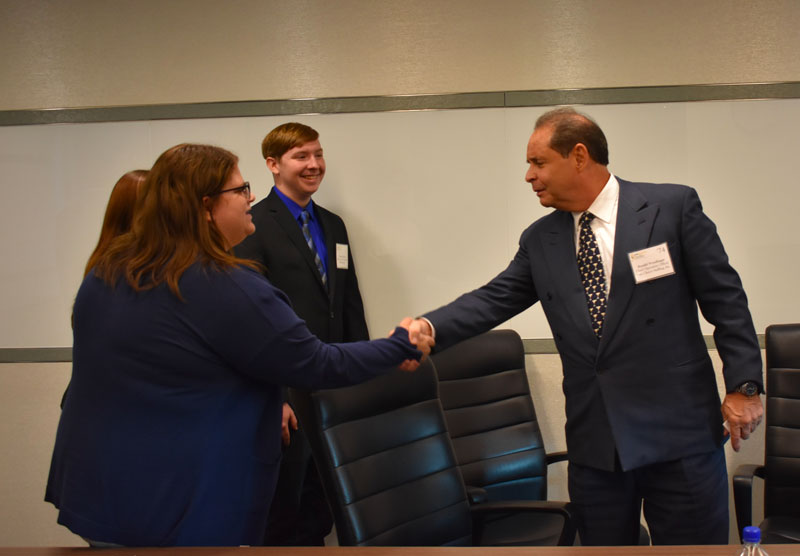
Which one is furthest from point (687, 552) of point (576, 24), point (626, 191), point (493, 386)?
point (576, 24)

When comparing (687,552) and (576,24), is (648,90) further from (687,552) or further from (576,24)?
(687,552)

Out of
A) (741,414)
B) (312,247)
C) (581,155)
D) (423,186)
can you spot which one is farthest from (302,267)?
(741,414)

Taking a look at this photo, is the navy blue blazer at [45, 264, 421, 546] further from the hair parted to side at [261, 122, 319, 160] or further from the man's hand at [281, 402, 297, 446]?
the hair parted to side at [261, 122, 319, 160]

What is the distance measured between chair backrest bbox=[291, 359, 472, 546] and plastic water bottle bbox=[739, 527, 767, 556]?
0.92 meters

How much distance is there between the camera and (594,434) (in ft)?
6.95

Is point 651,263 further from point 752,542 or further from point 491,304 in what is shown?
point 752,542

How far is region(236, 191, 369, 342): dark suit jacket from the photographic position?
304cm

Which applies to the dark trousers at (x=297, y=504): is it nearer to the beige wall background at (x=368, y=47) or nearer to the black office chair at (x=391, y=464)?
the black office chair at (x=391, y=464)

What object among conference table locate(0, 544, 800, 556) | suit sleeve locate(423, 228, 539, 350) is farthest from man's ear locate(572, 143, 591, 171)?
conference table locate(0, 544, 800, 556)

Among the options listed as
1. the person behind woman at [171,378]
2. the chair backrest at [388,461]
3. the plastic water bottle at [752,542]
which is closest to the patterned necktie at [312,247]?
the chair backrest at [388,461]

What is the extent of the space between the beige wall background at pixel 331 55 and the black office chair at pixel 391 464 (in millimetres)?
1331

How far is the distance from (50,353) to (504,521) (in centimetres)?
232

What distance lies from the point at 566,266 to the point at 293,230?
51.5 inches

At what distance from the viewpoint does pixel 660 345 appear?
207 cm
